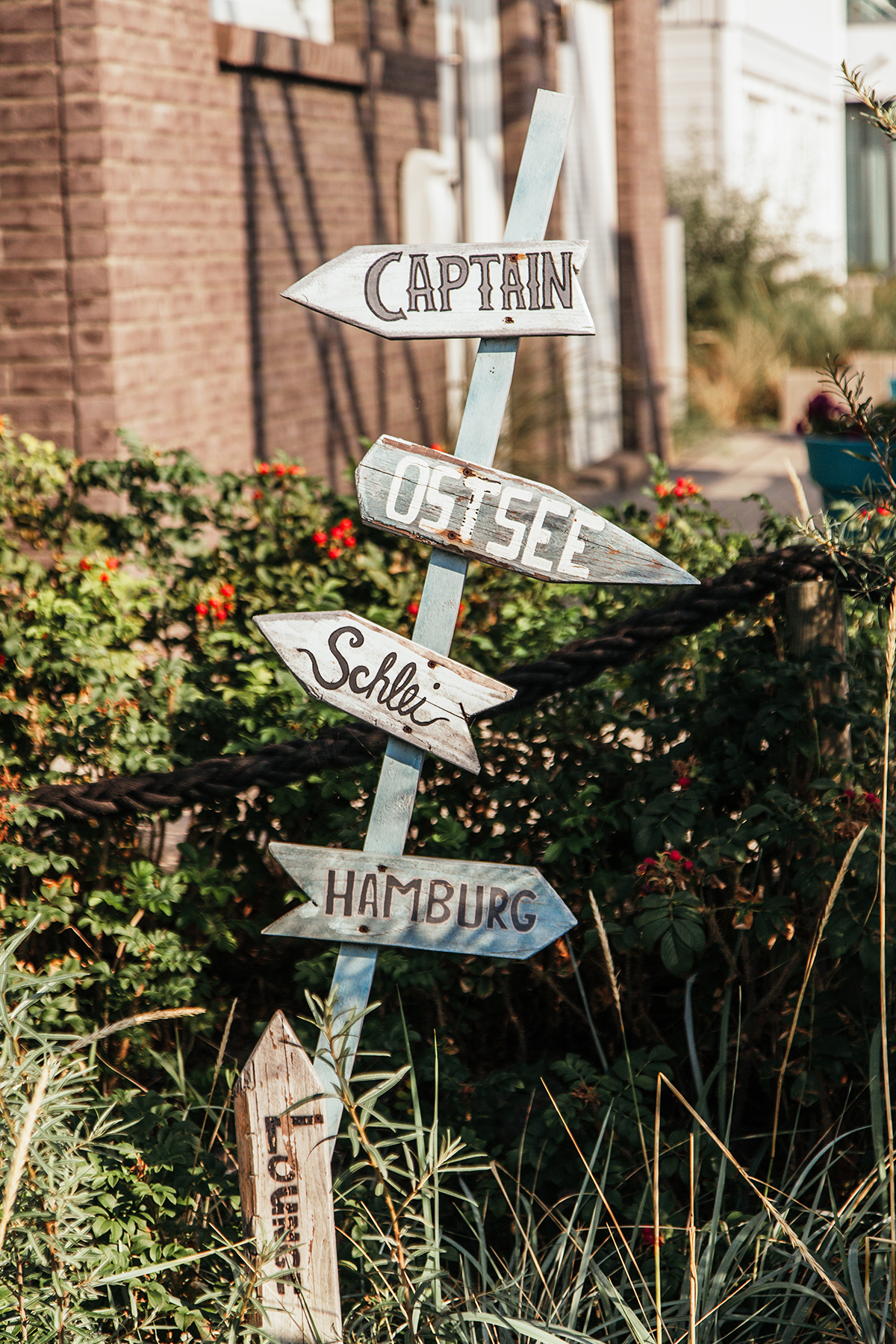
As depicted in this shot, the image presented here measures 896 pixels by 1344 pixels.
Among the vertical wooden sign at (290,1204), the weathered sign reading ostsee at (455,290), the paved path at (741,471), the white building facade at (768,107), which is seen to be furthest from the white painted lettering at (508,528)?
the white building facade at (768,107)

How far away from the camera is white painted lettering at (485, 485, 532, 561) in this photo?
1.94m

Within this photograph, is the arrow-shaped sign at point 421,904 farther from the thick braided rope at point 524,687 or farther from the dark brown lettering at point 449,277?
the dark brown lettering at point 449,277

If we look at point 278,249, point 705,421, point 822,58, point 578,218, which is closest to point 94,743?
point 278,249

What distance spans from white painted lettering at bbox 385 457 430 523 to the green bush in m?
0.74

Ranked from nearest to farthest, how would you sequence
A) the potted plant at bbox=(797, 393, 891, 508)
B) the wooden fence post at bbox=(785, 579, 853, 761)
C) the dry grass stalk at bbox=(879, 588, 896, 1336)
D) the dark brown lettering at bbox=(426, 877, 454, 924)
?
the dry grass stalk at bbox=(879, 588, 896, 1336)
the dark brown lettering at bbox=(426, 877, 454, 924)
the wooden fence post at bbox=(785, 579, 853, 761)
the potted plant at bbox=(797, 393, 891, 508)

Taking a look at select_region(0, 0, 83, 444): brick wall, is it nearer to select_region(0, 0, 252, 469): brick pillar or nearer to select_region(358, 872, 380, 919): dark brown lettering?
select_region(0, 0, 252, 469): brick pillar

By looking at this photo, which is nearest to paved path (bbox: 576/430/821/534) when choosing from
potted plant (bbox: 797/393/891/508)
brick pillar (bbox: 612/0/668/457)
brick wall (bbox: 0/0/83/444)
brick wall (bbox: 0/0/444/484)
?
brick pillar (bbox: 612/0/668/457)

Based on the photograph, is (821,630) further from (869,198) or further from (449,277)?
(869,198)

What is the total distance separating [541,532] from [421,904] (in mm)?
589

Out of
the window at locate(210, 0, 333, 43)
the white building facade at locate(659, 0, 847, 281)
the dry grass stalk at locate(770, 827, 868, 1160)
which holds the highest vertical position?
the white building facade at locate(659, 0, 847, 281)

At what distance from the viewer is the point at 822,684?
2.54 m

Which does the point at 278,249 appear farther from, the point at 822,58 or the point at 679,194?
the point at 822,58

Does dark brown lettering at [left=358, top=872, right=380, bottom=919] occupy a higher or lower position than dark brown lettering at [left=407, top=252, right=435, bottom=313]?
lower

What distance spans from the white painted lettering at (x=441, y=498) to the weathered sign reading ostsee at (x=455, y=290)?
20 cm
